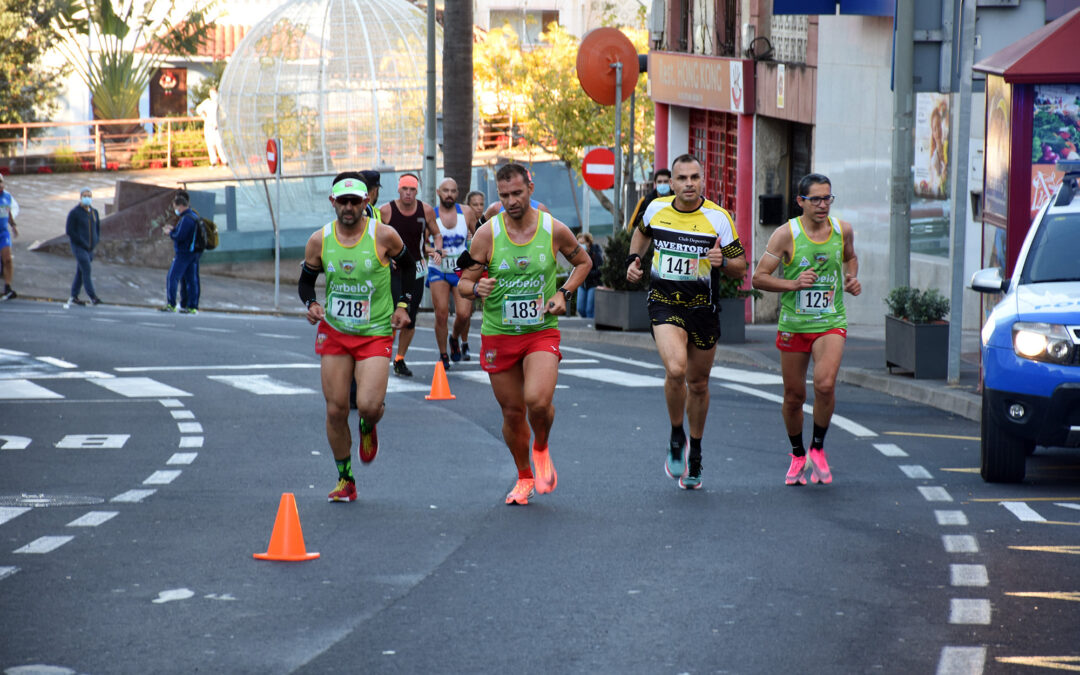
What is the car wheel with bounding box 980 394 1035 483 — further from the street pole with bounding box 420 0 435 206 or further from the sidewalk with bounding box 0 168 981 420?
the street pole with bounding box 420 0 435 206

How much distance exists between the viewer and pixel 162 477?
10922 mm

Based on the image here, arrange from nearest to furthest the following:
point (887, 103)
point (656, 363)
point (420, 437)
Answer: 1. point (420, 437)
2. point (656, 363)
3. point (887, 103)

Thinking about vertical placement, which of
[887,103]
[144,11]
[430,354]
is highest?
[144,11]

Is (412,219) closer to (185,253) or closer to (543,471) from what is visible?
(543,471)

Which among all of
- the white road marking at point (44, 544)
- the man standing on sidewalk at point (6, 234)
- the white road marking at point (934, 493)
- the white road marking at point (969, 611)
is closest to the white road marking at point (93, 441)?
the white road marking at point (44, 544)

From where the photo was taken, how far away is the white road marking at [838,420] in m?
13.0

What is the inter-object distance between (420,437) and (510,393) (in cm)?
287

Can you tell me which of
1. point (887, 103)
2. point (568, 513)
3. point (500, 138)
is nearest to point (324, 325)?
point (568, 513)

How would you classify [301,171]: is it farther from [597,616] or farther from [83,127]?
[597,616]

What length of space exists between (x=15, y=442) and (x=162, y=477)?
2175 millimetres

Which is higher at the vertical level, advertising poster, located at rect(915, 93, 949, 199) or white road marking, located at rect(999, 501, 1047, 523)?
advertising poster, located at rect(915, 93, 949, 199)

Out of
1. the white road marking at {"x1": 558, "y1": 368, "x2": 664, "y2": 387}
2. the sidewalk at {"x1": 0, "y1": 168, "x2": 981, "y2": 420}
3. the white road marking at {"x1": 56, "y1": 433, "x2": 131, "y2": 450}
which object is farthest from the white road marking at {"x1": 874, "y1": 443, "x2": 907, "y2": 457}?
the white road marking at {"x1": 56, "y1": 433, "x2": 131, "y2": 450}

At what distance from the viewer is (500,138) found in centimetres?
5838

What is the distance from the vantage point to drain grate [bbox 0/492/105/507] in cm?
984
